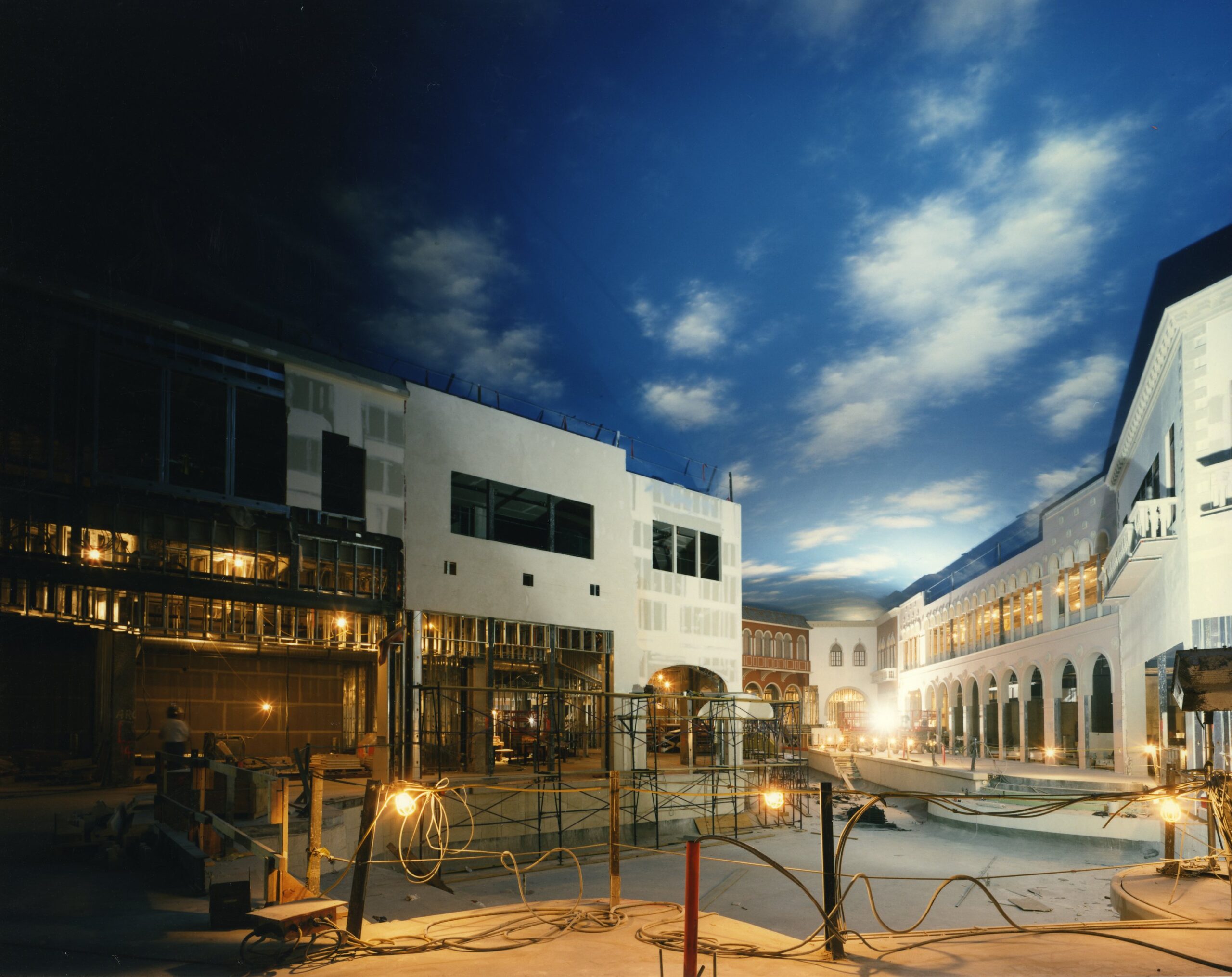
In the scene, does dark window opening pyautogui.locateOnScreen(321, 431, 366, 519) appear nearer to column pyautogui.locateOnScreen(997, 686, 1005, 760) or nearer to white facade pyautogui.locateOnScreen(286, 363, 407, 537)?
white facade pyautogui.locateOnScreen(286, 363, 407, 537)

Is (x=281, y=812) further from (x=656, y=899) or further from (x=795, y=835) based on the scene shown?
A: (x=795, y=835)

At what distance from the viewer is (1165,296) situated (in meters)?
28.5

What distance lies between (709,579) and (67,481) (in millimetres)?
20072

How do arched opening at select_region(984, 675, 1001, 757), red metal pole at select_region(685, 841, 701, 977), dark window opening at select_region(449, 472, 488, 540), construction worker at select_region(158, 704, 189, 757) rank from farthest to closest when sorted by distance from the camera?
1. arched opening at select_region(984, 675, 1001, 757)
2. dark window opening at select_region(449, 472, 488, 540)
3. construction worker at select_region(158, 704, 189, 757)
4. red metal pole at select_region(685, 841, 701, 977)

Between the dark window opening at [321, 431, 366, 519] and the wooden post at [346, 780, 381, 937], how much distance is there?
41.6ft

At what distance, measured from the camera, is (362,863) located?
8164 millimetres

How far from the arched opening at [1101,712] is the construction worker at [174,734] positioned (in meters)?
28.8

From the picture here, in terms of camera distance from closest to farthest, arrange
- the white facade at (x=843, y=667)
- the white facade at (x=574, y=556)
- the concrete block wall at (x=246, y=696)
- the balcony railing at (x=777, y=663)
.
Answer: the white facade at (x=574, y=556), the concrete block wall at (x=246, y=696), the balcony railing at (x=777, y=663), the white facade at (x=843, y=667)

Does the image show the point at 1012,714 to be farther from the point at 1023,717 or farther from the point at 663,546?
the point at 663,546

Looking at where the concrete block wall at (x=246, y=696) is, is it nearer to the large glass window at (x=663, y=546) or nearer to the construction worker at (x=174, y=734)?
the construction worker at (x=174, y=734)

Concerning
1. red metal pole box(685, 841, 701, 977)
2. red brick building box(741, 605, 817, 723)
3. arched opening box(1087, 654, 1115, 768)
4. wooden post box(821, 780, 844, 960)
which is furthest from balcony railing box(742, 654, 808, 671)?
red metal pole box(685, 841, 701, 977)

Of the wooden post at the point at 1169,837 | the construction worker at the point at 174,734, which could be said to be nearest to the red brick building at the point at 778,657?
the construction worker at the point at 174,734

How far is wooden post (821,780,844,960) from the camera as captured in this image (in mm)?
7238

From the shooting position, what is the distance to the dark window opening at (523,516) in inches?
976
